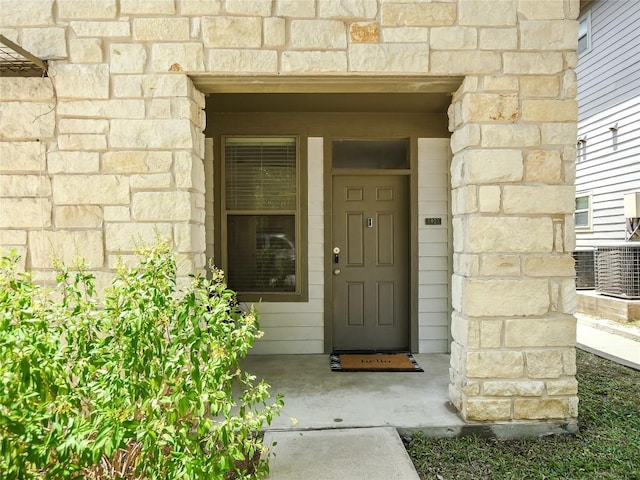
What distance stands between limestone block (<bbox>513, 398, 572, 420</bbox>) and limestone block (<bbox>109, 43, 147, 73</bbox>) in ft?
10.4

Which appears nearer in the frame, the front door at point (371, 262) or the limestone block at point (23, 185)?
the limestone block at point (23, 185)

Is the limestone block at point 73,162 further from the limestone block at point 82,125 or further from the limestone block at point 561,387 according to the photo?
the limestone block at point 561,387

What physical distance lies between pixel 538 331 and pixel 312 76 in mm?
2149

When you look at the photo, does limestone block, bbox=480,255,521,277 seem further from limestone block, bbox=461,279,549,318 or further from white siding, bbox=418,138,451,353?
white siding, bbox=418,138,451,353

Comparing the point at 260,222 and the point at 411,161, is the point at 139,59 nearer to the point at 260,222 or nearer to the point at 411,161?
the point at 260,222

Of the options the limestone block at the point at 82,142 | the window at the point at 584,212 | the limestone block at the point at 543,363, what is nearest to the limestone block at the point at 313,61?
the limestone block at the point at 82,142

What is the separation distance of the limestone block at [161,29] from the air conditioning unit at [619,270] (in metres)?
6.08

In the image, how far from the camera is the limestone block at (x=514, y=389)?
8.45ft

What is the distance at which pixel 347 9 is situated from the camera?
254cm

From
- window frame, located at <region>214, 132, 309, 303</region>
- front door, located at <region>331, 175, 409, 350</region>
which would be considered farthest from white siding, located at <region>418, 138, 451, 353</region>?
window frame, located at <region>214, 132, 309, 303</region>

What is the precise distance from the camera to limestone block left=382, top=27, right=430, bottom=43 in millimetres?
2561

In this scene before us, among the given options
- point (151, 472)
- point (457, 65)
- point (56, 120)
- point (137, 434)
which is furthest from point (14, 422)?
point (457, 65)

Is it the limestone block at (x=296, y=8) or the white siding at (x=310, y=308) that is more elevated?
the limestone block at (x=296, y=8)

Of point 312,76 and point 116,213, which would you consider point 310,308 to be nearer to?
point 116,213
